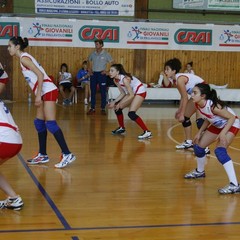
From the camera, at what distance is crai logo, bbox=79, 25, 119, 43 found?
1670 centimetres

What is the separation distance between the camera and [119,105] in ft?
32.0

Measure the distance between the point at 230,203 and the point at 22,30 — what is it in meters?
12.2

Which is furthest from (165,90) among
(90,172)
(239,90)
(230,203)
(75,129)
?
(230,203)

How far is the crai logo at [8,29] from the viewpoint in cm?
1603

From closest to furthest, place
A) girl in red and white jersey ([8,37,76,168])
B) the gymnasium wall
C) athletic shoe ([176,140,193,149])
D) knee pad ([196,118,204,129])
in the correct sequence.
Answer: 1. girl in red and white jersey ([8,37,76,168])
2. knee pad ([196,118,204,129])
3. athletic shoe ([176,140,193,149])
4. the gymnasium wall

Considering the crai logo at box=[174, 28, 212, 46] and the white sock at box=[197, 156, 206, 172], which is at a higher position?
the crai logo at box=[174, 28, 212, 46]

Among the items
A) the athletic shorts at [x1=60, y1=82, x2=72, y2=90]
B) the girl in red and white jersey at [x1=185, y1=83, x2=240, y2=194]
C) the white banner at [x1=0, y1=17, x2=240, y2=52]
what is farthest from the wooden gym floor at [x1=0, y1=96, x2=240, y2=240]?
the white banner at [x1=0, y1=17, x2=240, y2=52]

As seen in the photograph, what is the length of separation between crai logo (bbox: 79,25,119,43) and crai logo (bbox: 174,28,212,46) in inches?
79.5

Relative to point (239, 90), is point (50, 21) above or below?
above

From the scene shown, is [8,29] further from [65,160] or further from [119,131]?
[65,160]

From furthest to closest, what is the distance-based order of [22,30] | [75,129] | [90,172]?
[22,30] < [75,129] < [90,172]

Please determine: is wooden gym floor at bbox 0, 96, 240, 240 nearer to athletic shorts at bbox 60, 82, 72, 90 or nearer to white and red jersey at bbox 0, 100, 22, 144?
white and red jersey at bbox 0, 100, 22, 144

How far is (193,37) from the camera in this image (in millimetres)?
17516

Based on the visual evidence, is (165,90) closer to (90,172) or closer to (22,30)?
(22,30)
